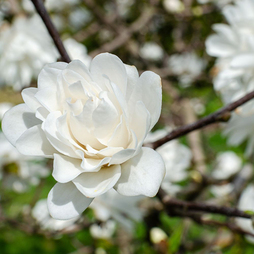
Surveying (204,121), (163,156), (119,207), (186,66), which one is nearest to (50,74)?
(204,121)

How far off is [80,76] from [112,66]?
5 cm

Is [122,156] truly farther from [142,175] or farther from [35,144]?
[35,144]

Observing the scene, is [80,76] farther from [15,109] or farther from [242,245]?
[242,245]

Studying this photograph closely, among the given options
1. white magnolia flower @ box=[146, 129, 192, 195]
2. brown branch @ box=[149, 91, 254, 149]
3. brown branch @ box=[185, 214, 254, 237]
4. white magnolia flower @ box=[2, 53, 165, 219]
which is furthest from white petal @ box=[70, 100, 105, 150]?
white magnolia flower @ box=[146, 129, 192, 195]

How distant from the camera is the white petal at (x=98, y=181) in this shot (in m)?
0.42

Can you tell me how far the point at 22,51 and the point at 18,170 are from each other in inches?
20.4

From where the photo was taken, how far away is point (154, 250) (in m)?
0.81

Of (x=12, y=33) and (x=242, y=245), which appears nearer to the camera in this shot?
(x=242, y=245)

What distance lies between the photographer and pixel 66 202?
0.44m

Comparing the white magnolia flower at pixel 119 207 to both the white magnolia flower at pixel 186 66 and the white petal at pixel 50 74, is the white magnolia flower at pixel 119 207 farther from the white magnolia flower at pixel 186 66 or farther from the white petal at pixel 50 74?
the white magnolia flower at pixel 186 66

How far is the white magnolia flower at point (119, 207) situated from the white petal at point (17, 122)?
0.59m

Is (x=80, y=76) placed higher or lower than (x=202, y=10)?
higher

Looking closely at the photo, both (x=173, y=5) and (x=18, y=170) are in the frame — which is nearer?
(x=18, y=170)

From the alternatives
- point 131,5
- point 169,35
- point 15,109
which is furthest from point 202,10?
point 15,109
